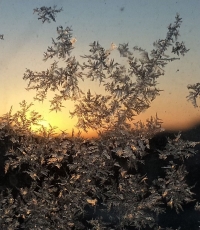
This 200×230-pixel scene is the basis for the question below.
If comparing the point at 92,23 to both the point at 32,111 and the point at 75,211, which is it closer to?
the point at 32,111

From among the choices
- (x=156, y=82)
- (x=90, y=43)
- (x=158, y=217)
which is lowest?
(x=158, y=217)

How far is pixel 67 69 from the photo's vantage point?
0.78m

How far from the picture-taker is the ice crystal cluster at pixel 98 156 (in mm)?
770

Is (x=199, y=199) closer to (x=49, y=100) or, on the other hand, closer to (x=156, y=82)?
(x=156, y=82)

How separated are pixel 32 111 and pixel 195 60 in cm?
42

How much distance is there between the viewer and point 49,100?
0.79 m

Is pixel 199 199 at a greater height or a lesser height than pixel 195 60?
lesser

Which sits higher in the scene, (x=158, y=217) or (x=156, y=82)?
(x=156, y=82)

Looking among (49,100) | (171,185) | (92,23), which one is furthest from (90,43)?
(171,185)

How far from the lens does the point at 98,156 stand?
77 cm

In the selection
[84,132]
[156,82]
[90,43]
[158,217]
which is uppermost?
[90,43]

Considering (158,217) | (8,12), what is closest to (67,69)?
(8,12)

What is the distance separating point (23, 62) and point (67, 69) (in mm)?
113

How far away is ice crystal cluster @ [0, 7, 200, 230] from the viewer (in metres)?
0.77
